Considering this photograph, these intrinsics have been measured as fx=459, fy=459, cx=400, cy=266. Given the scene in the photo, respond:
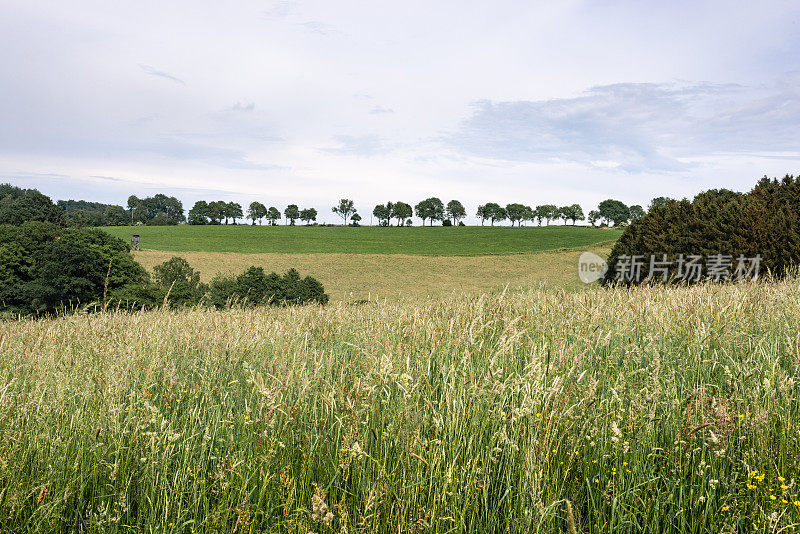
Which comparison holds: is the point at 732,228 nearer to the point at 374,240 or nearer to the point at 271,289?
the point at 271,289

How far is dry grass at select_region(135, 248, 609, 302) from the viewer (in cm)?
4294

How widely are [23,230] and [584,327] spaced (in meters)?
38.1

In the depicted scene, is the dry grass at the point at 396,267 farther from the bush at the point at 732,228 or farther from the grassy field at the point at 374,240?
the bush at the point at 732,228

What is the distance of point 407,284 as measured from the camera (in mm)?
42281

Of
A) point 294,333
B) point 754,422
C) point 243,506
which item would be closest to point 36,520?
point 243,506

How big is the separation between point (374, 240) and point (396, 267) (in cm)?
2445

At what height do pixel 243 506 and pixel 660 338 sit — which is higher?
pixel 660 338

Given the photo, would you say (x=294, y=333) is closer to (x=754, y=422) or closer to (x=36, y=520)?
(x=36, y=520)

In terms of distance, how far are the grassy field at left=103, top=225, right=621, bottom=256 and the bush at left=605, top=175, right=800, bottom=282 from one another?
42.1m

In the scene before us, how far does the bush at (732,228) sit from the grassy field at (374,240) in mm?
42107

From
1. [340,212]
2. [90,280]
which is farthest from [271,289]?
[340,212]

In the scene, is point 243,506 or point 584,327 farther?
point 584,327

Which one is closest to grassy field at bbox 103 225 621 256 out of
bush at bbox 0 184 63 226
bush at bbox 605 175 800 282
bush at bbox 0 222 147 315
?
bush at bbox 0 184 63 226

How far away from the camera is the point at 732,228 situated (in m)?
15.3
